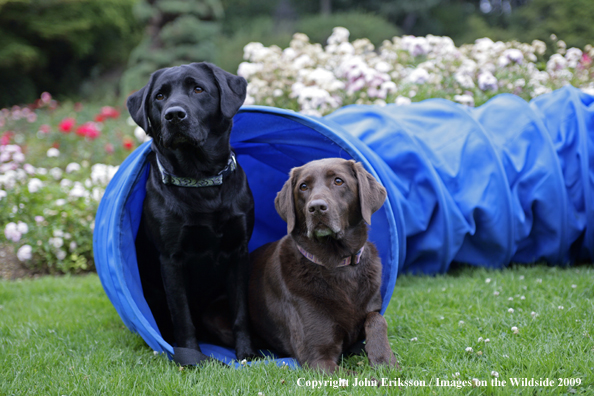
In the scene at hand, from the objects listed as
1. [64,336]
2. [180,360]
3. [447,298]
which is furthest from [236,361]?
[447,298]

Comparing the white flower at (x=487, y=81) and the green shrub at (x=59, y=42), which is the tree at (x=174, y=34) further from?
the white flower at (x=487, y=81)

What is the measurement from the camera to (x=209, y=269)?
10.6ft

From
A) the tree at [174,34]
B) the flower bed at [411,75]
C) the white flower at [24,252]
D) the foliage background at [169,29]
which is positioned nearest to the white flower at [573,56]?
the flower bed at [411,75]

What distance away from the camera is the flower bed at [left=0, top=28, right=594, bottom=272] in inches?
201

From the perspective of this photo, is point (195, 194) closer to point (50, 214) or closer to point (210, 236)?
point (210, 236)

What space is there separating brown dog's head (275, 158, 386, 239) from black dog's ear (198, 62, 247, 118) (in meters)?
0.53

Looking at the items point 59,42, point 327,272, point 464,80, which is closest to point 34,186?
point 327,272

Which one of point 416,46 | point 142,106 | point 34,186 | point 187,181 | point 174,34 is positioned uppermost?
point 142,106

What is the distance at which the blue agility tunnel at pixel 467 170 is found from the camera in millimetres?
3982

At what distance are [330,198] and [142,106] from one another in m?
1.29

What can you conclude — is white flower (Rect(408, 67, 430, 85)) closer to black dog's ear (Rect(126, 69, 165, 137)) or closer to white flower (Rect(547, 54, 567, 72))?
white flower (Rect(547, 54, 567, 72))

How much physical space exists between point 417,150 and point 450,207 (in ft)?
1.72

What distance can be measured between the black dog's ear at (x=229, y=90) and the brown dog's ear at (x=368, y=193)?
0.78 meters

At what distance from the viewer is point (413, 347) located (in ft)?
9.22
